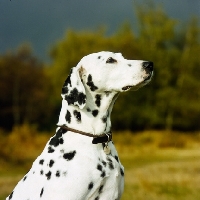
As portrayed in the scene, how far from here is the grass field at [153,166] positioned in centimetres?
829

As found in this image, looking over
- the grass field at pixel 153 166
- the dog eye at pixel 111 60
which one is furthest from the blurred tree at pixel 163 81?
the dog eye at pixel 111 60

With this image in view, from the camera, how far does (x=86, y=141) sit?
379 centimetres

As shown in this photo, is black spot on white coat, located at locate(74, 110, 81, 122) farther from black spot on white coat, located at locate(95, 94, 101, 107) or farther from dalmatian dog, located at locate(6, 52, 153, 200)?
black spot on white coat, located at locate(95, 94, 101, 107)

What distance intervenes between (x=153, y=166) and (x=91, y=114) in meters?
6.36

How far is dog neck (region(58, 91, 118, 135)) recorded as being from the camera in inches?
150

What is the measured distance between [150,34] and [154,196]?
402cm

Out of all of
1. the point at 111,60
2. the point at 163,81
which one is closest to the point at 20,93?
the point at 163,81

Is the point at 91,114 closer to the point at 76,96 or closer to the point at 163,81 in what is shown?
the point at 76,96

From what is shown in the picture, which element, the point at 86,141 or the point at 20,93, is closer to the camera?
the point at 86,141

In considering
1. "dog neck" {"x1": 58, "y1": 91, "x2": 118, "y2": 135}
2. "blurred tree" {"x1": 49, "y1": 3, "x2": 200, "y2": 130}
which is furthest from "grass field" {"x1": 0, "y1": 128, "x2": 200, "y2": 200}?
"dog neck" {"x1": 58, "y1": 91, "x2": 118, "y2": 135}

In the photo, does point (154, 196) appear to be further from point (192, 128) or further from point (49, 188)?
point (49, 188)

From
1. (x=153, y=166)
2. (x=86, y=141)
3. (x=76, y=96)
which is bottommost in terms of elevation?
(x=153, y=166)

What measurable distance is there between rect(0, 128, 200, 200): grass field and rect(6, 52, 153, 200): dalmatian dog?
384 cm

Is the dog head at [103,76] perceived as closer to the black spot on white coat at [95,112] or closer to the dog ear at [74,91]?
the dog ear at [74,91]
